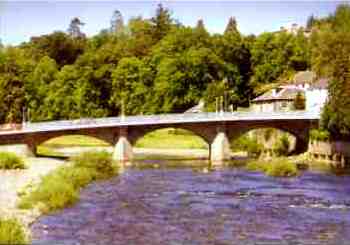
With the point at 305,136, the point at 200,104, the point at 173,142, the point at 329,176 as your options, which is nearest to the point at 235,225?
the point at 329,176

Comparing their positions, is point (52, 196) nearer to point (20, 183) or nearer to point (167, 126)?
point (20, 183)

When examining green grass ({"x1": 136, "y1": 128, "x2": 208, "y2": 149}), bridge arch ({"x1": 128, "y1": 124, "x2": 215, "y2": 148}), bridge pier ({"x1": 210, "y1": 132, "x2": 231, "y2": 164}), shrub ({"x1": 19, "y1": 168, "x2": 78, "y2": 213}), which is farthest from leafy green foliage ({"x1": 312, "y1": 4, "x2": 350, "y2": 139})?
shrub ({"x1": 19, "y1": 168, "x2": 78, "y2": 213})

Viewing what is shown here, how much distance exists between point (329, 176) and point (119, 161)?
70.6 feet

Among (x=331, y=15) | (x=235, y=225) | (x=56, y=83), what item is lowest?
(x=235, y=225)

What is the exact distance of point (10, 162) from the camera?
216 feet

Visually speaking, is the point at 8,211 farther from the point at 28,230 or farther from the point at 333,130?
the point at 333,130

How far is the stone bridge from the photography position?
3083 inches

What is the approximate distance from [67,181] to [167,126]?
2945 cm

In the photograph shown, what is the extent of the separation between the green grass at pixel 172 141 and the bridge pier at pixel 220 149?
13.4 metres

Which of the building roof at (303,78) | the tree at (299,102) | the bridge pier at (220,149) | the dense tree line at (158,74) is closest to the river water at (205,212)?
the bridge pier at (220,149)

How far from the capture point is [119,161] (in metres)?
77.7

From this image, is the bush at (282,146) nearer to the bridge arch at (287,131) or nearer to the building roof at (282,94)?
the bridge arch at (287,131)

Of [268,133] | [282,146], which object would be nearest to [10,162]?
[282,146]

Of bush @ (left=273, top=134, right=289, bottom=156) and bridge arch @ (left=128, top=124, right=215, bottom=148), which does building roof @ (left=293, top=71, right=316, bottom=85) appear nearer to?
bush @ (left=273, top=134, right=289, bottom=156)
